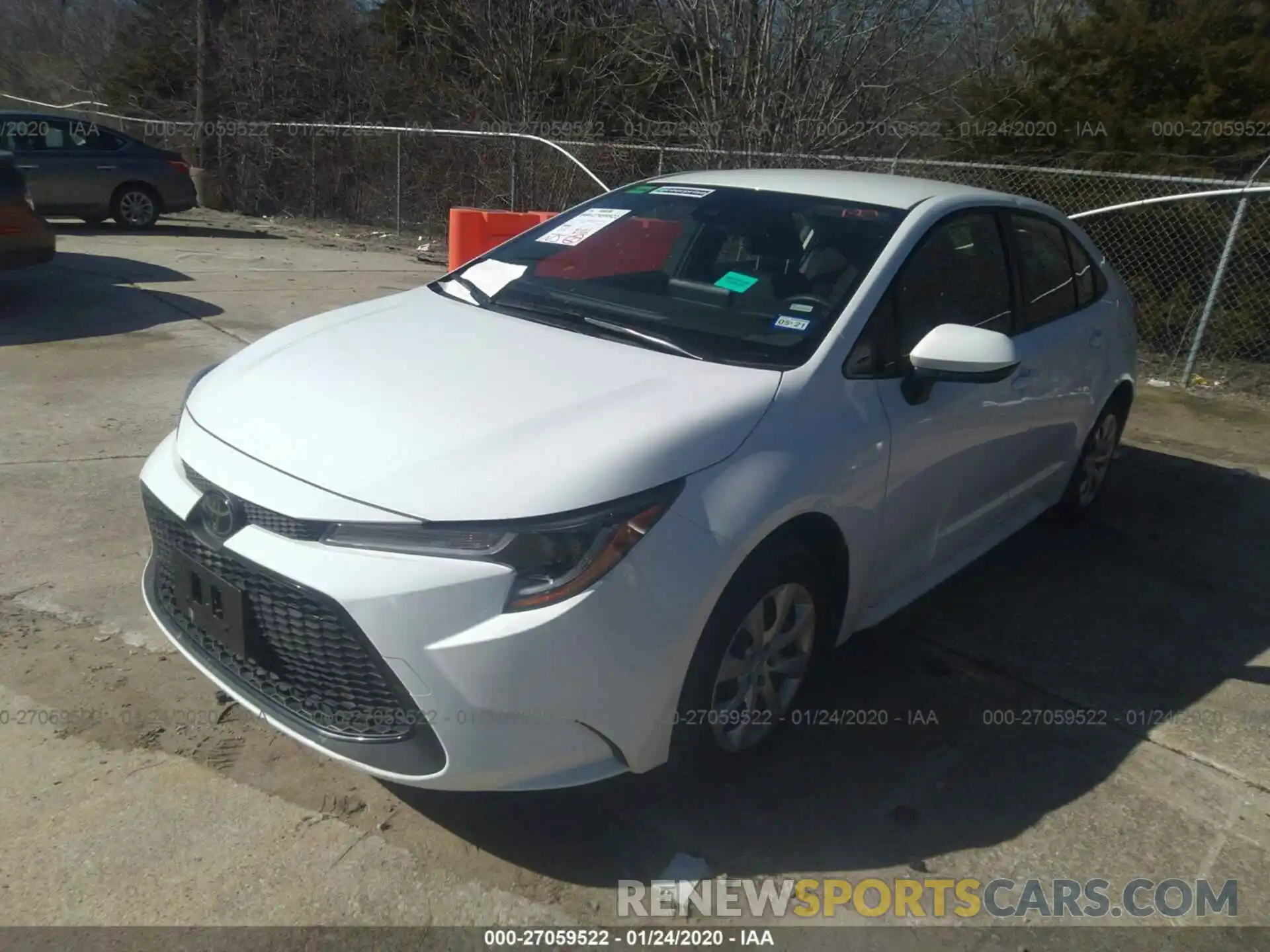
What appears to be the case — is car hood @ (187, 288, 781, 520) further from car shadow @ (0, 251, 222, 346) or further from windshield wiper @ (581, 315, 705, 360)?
car shadow @ (0, 251, 222, 346)

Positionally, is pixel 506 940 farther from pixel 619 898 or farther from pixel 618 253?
pixel 618 253

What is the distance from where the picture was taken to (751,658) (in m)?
2.95

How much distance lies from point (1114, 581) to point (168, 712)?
390cm

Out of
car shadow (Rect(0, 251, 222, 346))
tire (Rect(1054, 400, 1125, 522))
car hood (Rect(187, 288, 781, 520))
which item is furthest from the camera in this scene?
car shadow (Rect(0, 251, 222, 346))

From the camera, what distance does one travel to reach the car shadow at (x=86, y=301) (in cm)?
791

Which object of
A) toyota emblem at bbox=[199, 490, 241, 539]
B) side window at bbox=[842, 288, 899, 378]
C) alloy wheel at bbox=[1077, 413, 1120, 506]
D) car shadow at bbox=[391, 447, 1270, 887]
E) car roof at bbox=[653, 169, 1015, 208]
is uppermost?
car roof at bbox=[653, 169, 1015, 208]

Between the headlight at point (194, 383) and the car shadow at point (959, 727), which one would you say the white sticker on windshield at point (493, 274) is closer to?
the headlight at point (194, 383)

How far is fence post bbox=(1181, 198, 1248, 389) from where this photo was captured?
8211mm

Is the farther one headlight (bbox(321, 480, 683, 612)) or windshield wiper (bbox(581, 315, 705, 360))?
windshield wiper (bbox(581, 315, 705, 360))

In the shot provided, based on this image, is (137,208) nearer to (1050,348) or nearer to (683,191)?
(683,191)

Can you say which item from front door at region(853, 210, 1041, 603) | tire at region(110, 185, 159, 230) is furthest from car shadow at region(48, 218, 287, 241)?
front door at region(853, 210, 1041, 603)

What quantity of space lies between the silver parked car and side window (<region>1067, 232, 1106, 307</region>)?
1250 cm

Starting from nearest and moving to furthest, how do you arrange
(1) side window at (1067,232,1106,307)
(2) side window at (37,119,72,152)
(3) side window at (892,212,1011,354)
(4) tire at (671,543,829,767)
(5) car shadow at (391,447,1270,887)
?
1. (4) tire at (671,543,829,767)
2. (5) car shadow at (391,447,1270,887)
3. (3) side window at (892,212,1011,354)
4. (1) side window at (1067,232,1106,307)
5. (2) side window at (37,119,72,152)

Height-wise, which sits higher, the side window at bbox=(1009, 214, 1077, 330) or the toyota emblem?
the side window at bbox=(1009, 214, 1077, 330)
